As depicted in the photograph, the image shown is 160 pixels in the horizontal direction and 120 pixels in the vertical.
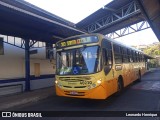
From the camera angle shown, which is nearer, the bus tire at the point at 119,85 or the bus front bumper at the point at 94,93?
the bus front bumper at the point at 94,93

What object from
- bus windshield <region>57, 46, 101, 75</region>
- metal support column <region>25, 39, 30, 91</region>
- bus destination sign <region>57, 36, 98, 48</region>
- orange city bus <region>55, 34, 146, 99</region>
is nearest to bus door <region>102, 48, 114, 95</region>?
orange city bus <region>55, 34, 146, 99</region>

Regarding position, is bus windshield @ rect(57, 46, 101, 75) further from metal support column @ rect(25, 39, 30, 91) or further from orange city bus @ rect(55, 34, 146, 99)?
metal support column @ rect(25, 39, 30, 91)

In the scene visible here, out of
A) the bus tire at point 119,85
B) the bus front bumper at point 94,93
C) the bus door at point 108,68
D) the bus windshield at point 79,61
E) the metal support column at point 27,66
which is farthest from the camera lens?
the metal support column at point 27,66

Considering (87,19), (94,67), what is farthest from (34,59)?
(94,67)

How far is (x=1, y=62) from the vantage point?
14.8 meters

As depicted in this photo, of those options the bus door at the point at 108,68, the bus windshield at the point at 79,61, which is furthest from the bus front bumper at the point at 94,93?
the bus windshield at the point at 79,61

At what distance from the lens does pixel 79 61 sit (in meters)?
9.55

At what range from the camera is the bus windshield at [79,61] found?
9258 millimetres

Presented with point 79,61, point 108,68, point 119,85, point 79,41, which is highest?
point 79,41

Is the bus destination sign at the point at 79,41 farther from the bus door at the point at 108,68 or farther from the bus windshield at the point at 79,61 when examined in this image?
the bus door at the point at 108,68

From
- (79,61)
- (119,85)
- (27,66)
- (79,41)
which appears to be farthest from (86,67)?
(27,66)

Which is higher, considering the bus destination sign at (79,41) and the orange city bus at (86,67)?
the bus destination sign at (79,41)

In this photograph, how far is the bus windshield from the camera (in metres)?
9.26

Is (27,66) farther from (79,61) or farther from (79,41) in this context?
(79,61)
